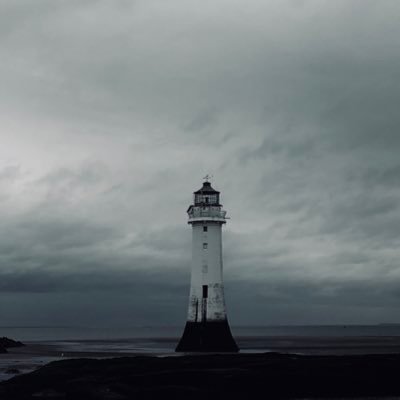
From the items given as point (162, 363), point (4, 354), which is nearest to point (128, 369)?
point (162, 363)

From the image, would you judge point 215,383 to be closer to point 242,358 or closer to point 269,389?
point 269,389

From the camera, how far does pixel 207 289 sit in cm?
5206

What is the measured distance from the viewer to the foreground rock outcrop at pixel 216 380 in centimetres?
3123

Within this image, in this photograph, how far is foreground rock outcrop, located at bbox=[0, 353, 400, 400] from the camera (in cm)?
3123

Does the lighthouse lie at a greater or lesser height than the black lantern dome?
lesser

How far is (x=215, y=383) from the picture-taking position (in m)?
32.5

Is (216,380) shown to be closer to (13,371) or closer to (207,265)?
(13,371)

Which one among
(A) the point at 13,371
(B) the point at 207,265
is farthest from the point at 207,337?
(A) the point at 13,371

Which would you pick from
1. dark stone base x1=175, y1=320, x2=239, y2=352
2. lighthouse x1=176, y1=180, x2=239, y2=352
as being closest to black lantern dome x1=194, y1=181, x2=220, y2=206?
lighthouse x1=176, y1=180, x2=239, y2=352

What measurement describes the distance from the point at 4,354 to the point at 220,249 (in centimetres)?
2132

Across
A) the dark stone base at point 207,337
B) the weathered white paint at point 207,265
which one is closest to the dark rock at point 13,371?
the dark stone base at point 207,337

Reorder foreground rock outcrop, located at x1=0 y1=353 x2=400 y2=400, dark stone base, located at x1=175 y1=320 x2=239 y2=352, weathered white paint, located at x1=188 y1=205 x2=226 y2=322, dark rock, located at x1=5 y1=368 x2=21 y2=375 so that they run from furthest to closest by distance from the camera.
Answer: weathered white paint, located at x1=188 y1=205 x2=226 y2=322, dark stone base, located at x1=175 y1=320 x2=239 y2=352, dark rock, located at x1=5 y1=368 x2=21 y2=375, foreground rock outcrop, located at x1=0 y1=353 x2=400 y2=400

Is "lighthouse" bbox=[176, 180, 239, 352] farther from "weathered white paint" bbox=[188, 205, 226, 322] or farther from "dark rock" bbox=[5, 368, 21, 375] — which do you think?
"dark rock" bbox=[5, 368, 21, 375]

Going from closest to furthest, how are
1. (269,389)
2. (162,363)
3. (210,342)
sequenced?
(269,389), (162,363), (210,342)
